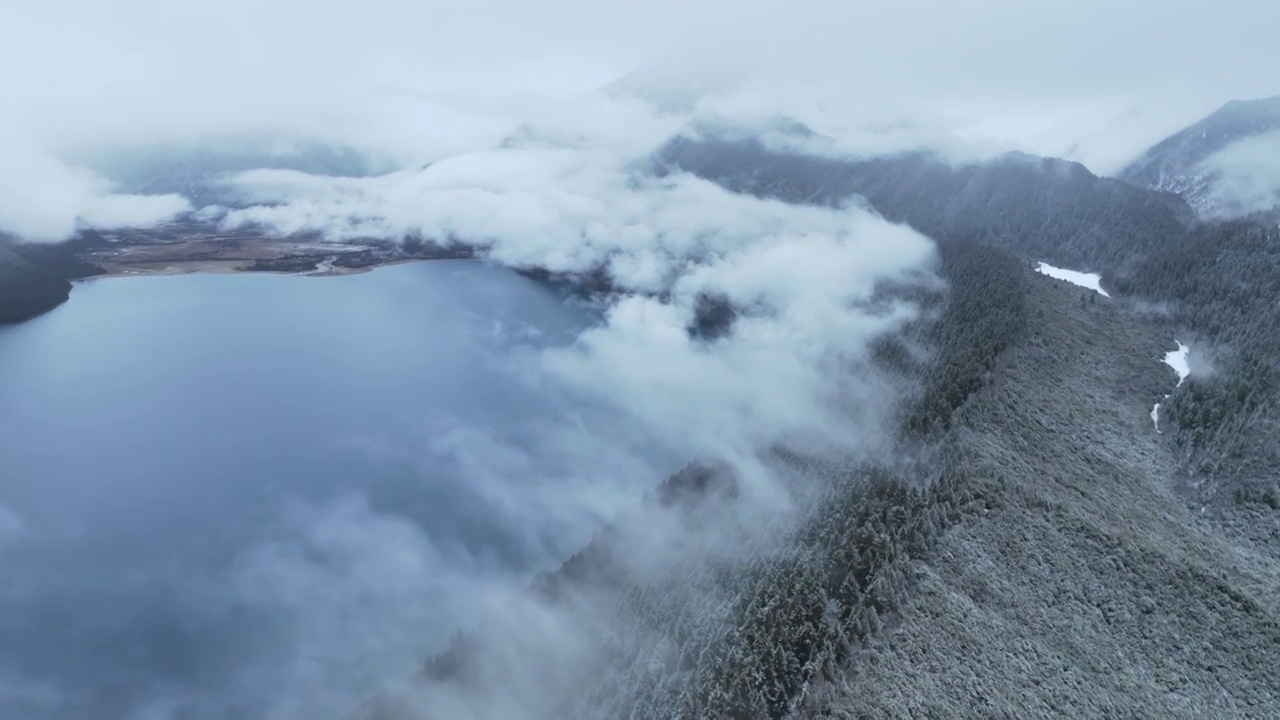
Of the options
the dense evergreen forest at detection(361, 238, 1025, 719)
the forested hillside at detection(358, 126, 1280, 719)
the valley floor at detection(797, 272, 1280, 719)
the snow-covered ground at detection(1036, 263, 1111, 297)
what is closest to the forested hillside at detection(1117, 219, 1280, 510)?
the forested hillside at detection(358, 126, 1280, 719)

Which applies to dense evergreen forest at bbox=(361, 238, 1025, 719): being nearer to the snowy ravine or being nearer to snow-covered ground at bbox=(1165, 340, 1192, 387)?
the snowy ravine

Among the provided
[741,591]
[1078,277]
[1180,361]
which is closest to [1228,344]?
[1180,361]

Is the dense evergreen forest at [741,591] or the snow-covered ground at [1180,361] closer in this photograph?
the dense evergreen forest at [741,591]

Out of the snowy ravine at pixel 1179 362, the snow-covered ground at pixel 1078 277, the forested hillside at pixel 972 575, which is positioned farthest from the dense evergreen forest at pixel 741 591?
the snow-covered ground at pixel 1078 277

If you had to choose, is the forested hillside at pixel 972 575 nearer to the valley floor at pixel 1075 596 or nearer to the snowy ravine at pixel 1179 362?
the valley floor at pixel 1075 596

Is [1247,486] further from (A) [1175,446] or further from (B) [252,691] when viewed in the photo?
(B) [252,691]

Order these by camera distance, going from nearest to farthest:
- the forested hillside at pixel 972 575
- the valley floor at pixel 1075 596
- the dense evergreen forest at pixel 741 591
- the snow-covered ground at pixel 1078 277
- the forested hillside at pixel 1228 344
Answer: the valley floor at pixel 1075 596 < the forested hillside at pixel 972 575 < the dense evergreen forest at pixel 741 591 < the forested hillside at pixel 1228 344 < the snow-covered ground at pixel 1078 277

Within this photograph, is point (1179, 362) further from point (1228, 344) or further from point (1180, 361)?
point (1228, 344)
